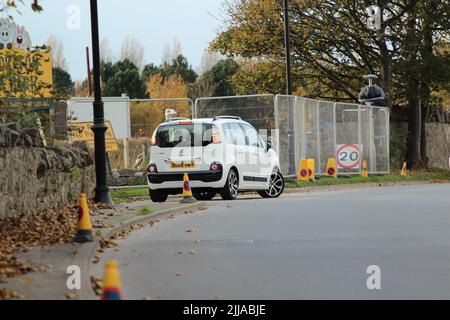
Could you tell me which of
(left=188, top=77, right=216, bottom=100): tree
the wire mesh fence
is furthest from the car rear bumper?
(left=188, top=77, right=216, bottom=100): tree

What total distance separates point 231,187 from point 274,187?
2.69 m

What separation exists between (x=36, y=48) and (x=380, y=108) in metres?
24.0

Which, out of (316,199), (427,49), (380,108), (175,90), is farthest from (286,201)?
(175,90)

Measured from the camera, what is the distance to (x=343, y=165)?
37.6 meters

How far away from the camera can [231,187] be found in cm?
2327

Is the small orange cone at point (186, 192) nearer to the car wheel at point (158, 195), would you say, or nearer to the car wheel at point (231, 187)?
the car wheel at point (231, 187)

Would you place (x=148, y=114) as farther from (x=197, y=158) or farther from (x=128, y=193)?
(x=197, y=158)

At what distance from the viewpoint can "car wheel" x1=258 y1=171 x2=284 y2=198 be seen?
25.6m

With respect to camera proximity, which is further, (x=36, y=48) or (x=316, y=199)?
(x=316, y=199)

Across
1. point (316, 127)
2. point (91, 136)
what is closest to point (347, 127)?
point (316, 127)

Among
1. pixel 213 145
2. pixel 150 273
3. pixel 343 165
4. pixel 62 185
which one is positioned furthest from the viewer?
pixel 343 165

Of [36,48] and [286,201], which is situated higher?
[36,48]
